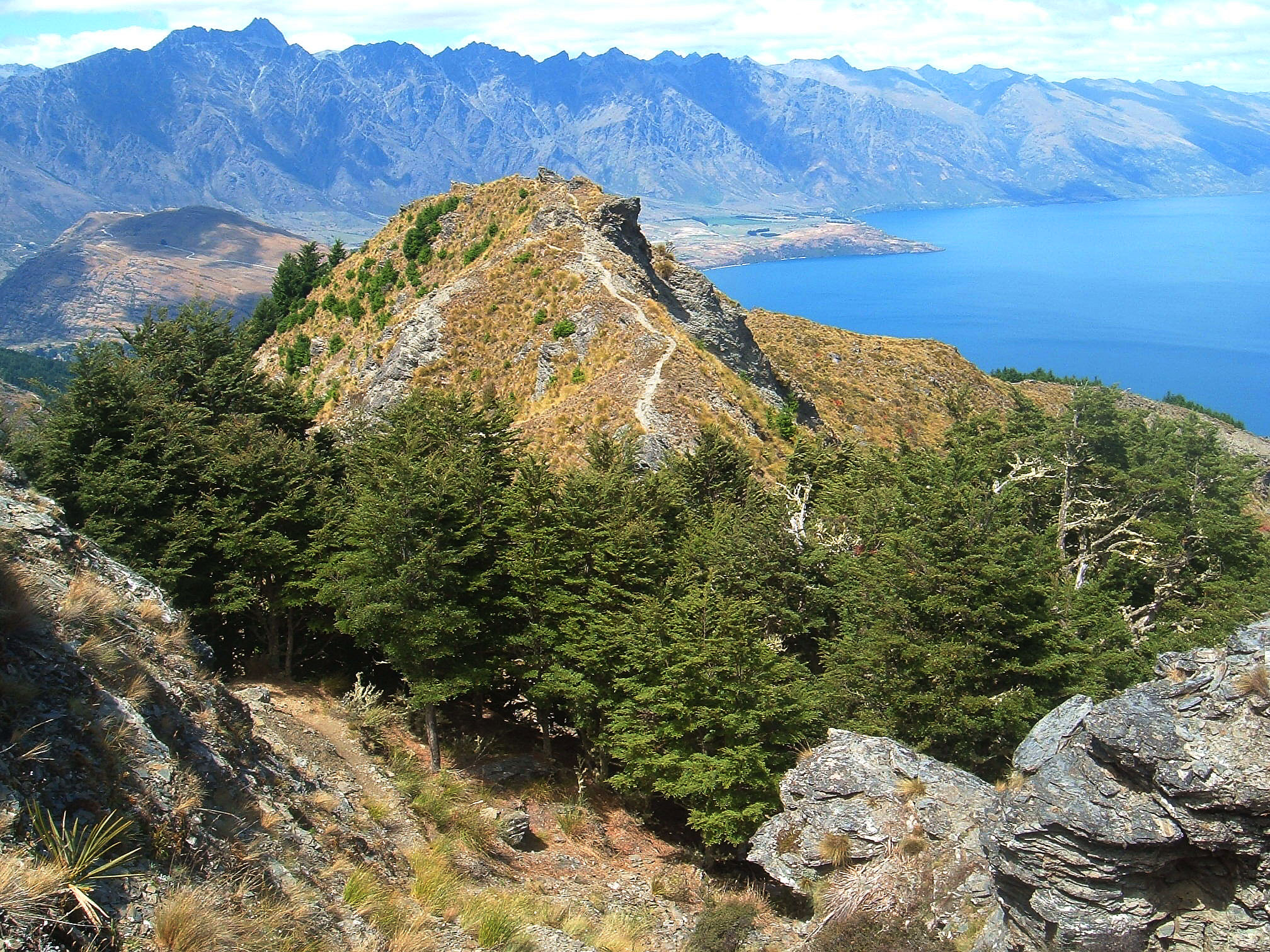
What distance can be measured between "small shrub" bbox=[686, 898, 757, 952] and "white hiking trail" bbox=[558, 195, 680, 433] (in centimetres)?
2518

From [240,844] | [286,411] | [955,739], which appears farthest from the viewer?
[286,411]

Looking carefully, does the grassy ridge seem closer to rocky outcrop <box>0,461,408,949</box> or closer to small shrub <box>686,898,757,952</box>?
rocky outcrop <box>0,461,408,949</box>

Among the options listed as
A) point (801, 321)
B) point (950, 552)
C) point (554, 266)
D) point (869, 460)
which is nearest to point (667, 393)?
point (869, 460)

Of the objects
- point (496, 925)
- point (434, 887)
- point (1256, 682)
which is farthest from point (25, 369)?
point (1256, 682)

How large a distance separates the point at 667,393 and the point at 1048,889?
32109mm

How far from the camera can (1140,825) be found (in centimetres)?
1208

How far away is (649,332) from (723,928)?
35.4 m

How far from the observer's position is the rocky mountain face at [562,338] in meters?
44.7

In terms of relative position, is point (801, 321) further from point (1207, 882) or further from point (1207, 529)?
point (1207, 882)

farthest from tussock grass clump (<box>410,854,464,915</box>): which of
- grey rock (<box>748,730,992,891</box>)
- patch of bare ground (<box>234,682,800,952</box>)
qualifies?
grey rock (<box>748,730,992,891</box>)

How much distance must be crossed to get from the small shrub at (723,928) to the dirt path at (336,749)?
5.32m

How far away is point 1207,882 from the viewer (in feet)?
40.0

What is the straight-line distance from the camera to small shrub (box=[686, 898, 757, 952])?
16.2m

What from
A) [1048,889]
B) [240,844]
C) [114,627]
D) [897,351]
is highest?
[114,627]
